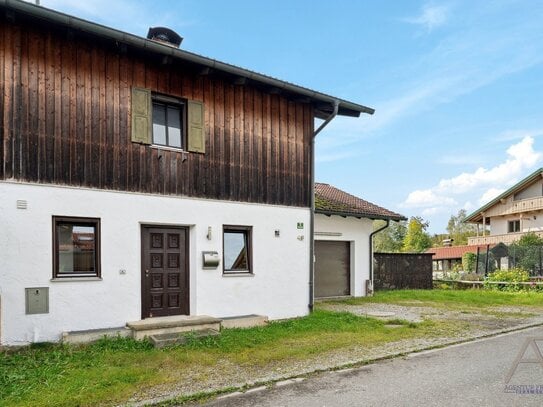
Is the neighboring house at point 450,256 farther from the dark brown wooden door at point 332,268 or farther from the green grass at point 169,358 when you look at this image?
the green grass at point 169,358

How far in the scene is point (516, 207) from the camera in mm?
32969

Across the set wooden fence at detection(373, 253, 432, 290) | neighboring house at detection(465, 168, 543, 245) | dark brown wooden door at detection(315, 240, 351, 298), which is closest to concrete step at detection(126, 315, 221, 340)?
dark brown wooden door at detection(315, 240, 351, 298)

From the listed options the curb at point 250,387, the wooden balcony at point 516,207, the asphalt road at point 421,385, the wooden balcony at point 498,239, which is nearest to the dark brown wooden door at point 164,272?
the curb at point 250,387

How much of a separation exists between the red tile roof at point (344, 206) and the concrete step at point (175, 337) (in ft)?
22.8

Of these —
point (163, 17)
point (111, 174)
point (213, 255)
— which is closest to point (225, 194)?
point (213, 255)

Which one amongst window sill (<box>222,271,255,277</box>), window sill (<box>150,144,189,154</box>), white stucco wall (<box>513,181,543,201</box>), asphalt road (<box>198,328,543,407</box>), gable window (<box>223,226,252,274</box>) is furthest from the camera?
white stucco wall (<box>513,181,543,201</box>)

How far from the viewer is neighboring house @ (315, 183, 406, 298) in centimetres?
1526

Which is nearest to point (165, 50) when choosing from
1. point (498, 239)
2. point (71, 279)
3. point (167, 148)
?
point (167, 148)

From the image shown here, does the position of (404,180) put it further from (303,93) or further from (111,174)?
(111,174)

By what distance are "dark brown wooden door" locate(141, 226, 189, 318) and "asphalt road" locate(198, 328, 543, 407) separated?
4079mm

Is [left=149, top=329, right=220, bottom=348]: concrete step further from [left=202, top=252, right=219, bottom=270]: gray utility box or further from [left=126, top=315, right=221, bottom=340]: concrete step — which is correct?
[left=202, top=252, right=219, bottom=270]: gray utility box

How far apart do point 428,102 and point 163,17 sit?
16588 mm

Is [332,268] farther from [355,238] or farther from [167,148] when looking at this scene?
[167,148]

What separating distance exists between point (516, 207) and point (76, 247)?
1300 inches
